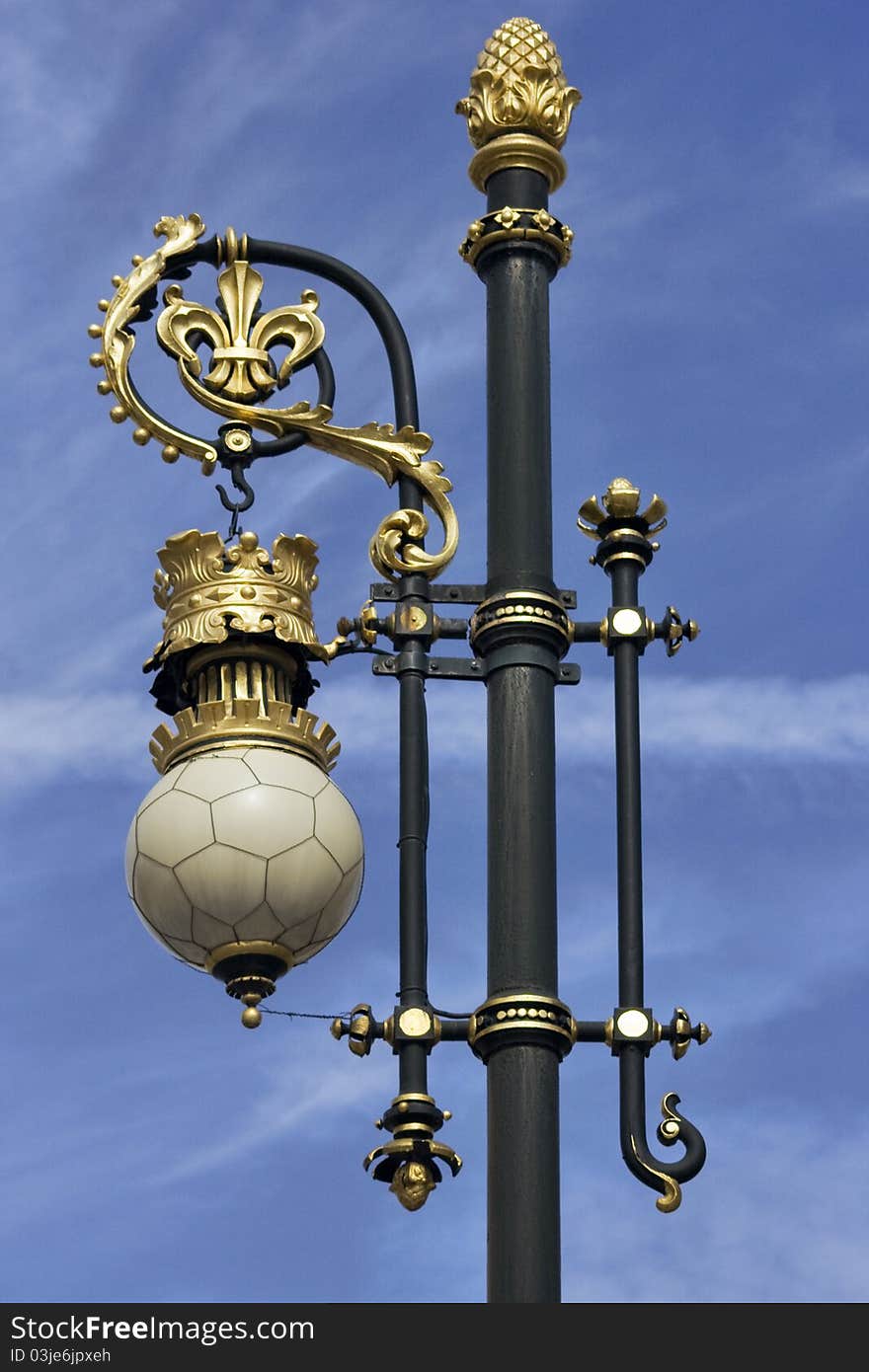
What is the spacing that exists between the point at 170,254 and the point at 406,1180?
4.10 m

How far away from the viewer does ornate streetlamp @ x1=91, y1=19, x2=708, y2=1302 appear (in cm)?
1560

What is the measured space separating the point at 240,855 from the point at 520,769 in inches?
41.8

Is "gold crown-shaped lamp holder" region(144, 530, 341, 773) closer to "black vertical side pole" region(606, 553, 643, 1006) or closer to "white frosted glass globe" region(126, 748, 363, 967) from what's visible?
"white frosted glass globe" region(126, 748, 363, 967)

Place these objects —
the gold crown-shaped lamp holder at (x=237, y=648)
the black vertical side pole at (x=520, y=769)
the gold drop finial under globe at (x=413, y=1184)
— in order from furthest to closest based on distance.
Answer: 1. the gold crown-shaped lamp holder at (x=237, y=648)
2. the gold drop finial under globe at (x=413, y=1184)
3. the black vertical side pole at (x=520, y=769)

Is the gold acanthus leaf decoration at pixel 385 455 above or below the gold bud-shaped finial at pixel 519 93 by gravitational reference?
below

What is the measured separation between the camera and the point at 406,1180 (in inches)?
613

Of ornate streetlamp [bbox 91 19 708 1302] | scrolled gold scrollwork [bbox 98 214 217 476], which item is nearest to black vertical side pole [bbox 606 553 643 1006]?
ornate streetlamp [bbox 91 19 708 1302]

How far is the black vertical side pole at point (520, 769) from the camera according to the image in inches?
604

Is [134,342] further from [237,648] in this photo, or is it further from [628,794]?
[628,794]

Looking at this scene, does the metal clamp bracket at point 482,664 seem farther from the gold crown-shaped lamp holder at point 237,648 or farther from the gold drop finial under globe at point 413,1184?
the gold drop finial under globe at point 413,1184

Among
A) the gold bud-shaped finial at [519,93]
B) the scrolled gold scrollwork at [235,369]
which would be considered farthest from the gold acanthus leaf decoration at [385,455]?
the gold bud-shaped finial at [519,93]

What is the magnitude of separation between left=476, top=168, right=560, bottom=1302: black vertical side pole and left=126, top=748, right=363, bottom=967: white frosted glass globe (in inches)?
26.9
